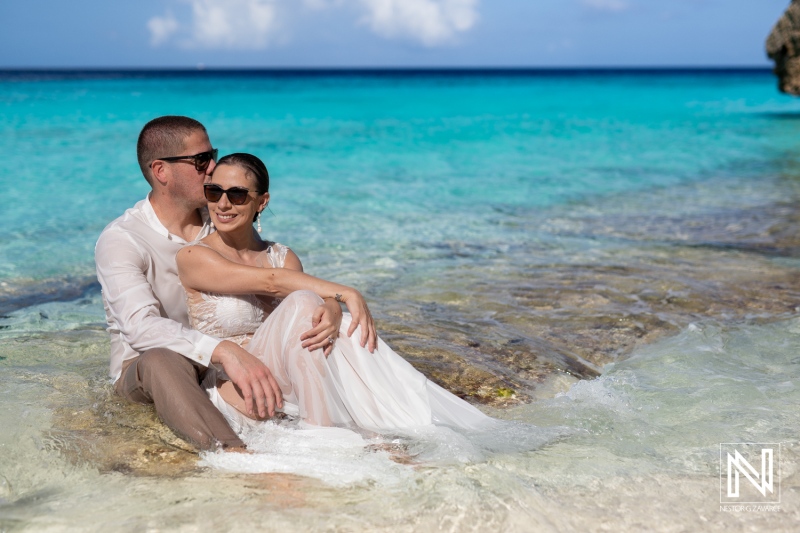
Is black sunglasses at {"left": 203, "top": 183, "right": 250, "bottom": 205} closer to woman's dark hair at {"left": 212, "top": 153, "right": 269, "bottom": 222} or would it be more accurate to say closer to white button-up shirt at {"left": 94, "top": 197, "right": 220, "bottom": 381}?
woman's dark hair at {"left": 212, "top": 153, "right": 269, "bottom": 222}

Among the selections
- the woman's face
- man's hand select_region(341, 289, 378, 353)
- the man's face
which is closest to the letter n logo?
man's hand select_region(341, 289, 378, 353)

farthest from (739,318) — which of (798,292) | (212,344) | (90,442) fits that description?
(90,442)

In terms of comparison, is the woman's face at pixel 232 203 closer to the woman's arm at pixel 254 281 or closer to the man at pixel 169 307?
the woman's arm at pixel 254 281

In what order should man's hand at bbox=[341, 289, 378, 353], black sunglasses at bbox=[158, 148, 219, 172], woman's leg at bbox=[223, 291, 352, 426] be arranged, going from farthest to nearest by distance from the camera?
black sunglasses at bbox=[158, 148, 219, 172] → man's hand at bbox=[341, 289, 378, 353] → woman's leg at bbox=[223, 291, 352, 426]

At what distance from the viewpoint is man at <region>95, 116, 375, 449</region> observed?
3902 mm

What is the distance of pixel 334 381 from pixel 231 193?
1.08 meters

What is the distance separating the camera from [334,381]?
407 centimetres

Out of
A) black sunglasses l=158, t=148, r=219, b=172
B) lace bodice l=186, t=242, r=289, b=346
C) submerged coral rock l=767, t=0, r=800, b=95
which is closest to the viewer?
lace bodice l=186, t=242, r=289, b=346

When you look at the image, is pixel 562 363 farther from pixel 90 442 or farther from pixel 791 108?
pixel 791 108

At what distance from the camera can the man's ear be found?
4.51 m

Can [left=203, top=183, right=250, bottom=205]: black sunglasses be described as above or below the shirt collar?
above

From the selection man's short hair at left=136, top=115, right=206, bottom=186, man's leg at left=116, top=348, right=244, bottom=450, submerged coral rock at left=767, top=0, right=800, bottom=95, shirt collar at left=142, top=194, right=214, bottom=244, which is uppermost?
submerged coral rock at left=767, top=0, right=800, bottom=95

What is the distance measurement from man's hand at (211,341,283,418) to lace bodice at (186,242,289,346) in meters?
0.37

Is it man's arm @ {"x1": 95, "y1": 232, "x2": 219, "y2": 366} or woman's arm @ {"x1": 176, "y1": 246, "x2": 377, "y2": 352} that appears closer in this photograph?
man's arm @ {"x1": 95, "y1": 232, "x2": 219, "y2": 366}
